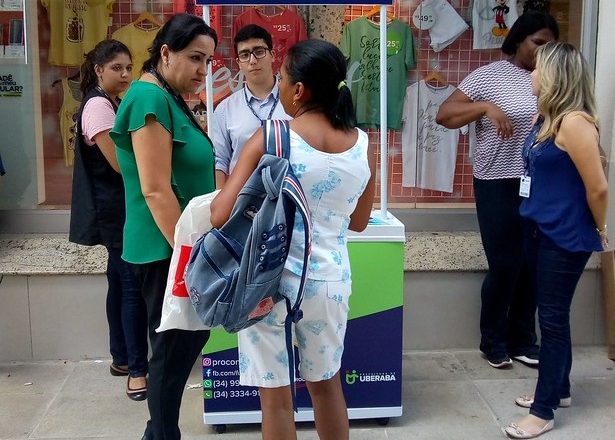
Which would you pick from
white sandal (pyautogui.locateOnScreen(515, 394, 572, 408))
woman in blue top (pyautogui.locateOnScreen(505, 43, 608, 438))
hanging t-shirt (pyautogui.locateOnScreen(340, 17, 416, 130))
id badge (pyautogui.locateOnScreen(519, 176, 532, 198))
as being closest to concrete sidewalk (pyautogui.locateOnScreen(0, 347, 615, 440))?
white sandal (pyautogui.locateOnScreen(515, 394, 572, 408))

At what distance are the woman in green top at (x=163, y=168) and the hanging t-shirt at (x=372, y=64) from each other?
7.99 feet

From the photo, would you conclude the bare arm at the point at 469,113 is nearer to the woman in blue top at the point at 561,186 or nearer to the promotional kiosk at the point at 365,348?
the woman in blue top at the point at 561,186

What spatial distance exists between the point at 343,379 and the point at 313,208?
1.29 metres

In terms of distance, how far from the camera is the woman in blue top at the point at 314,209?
2348 mm

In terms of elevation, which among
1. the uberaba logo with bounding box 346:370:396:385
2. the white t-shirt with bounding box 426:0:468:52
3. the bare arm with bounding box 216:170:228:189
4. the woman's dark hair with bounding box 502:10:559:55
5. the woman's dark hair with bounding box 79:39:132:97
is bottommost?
the uberaba logo with bounding box 346:370:396:385

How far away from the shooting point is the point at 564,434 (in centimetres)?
348

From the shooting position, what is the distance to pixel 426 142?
17.1 ft

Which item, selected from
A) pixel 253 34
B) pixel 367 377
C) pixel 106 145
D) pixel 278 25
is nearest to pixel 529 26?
pixel 253 34

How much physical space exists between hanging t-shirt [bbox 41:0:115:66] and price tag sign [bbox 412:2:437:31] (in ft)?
6.48

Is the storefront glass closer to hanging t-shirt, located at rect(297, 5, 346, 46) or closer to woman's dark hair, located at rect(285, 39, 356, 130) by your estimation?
hanging t-shirt, located at rect(297, 5, 346, 46)

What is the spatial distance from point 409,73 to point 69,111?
88.5 inches

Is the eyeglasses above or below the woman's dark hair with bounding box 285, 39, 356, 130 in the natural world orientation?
above

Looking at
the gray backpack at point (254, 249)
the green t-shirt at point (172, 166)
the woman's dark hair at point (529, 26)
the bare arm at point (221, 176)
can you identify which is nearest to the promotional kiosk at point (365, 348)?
the bare arm at point (221, 176)

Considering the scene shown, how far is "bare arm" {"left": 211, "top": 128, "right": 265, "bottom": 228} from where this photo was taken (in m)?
2.31
